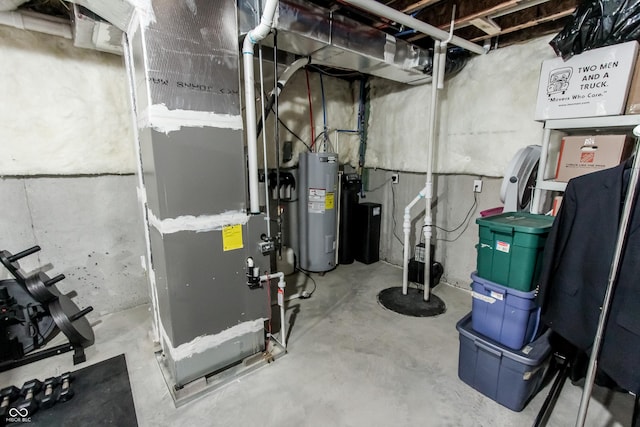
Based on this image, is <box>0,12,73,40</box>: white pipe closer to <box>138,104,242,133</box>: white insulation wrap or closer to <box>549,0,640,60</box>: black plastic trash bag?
<box>138,104,242,133</box>: white insulation wrap

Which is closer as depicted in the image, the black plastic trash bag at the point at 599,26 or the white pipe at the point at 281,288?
the black plastic trash bag at the point at 599,26

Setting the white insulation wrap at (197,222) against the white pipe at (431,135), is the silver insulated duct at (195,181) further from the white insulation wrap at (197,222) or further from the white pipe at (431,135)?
the white pipe at (431,135)

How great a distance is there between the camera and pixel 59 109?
87.5 inches

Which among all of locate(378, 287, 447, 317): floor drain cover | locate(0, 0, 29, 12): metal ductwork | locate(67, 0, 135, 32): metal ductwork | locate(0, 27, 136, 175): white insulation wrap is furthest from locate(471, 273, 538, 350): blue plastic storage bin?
locate(0, 0, 29, 12): metal ductwork

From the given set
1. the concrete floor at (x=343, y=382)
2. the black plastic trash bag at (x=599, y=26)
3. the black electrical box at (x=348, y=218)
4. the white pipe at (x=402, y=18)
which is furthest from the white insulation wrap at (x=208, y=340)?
the black plastic trash bag at (x=599, y=26)

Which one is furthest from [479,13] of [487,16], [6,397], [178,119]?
[6,397]

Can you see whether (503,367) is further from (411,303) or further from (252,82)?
(252,82)

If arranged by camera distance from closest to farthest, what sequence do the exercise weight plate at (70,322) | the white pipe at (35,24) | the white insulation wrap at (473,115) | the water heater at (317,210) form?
1. the white pipe at (35,24)
2. the exercise weight plate at (70,322)
3. the white insulation wrap at (473,115)
4. the water heater at (317,210)

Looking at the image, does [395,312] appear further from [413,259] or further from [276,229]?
[276,229]

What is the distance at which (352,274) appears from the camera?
141 inches

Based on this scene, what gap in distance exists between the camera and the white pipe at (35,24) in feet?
6.29

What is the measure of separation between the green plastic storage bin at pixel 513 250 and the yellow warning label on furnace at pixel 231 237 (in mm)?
1513

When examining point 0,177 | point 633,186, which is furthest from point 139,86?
point 633,186

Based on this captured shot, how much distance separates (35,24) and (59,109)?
1.84 ft
